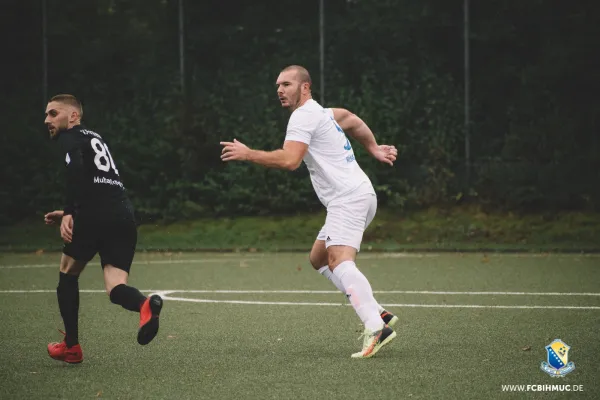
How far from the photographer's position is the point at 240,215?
1056 inches

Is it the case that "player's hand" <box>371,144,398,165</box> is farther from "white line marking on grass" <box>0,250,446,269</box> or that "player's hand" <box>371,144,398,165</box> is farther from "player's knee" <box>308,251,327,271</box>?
"white line marking on grass" <box>0,250,446,269</box>

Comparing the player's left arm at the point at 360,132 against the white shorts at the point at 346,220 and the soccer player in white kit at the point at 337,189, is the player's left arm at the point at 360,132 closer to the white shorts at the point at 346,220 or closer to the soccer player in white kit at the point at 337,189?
the soccer player in white kit at the point at 337,189

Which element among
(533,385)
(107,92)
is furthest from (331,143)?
(107,92)

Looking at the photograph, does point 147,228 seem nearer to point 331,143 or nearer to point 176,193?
point 176,193

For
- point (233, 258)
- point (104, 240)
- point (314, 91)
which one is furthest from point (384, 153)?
point (314, 91)

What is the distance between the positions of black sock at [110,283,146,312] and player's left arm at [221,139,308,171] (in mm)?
1164

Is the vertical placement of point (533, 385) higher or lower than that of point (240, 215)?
higher

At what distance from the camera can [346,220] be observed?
29.0 feet

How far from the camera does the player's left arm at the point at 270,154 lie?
26.6 ft

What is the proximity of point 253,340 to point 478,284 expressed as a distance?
223 inches

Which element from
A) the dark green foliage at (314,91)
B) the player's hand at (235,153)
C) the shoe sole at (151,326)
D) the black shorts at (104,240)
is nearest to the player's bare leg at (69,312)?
the black shorts at (104,240)

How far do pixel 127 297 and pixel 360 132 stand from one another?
2.50m

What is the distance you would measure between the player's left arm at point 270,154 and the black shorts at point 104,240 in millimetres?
963

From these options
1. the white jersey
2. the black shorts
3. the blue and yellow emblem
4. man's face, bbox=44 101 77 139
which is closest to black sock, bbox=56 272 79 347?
the black shorts
